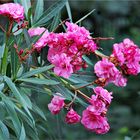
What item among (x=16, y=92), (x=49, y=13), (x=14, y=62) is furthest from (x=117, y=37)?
(x=16, y=92)

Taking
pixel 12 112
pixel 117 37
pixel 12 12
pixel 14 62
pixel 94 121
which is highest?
pixel 12 12

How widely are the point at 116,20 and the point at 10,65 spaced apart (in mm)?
3827

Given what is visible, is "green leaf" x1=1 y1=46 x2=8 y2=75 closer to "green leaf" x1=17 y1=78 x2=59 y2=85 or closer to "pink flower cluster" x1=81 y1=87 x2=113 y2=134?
"green leaf" x1=17 y1=78 x2=59 y2=85

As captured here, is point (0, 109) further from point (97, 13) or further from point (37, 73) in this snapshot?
point (97, 13)

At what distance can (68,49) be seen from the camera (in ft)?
5.86

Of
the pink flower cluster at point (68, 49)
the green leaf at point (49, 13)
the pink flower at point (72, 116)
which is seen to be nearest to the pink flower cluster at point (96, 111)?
the pink flower at point (72, 116)

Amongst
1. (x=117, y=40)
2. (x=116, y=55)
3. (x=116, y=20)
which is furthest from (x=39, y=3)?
(x=116, y=20)

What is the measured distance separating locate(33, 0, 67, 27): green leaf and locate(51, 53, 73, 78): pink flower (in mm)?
238

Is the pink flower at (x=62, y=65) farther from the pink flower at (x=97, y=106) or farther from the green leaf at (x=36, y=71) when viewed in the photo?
the pink flower at (x=97, y=106)

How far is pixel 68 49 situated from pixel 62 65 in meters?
0.07

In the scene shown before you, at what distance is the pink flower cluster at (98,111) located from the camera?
1.81 metres

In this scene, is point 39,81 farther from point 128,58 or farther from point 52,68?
point 128,58

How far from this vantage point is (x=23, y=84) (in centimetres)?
185

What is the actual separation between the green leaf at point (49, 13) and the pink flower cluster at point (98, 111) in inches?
12.9
